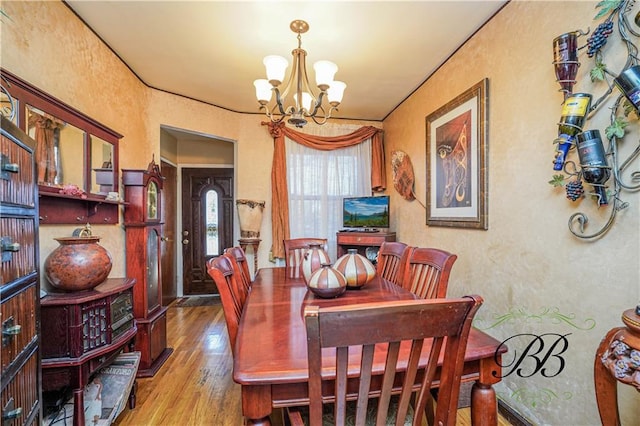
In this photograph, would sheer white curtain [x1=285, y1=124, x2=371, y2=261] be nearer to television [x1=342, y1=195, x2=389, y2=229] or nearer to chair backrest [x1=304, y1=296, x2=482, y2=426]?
television [x1=342, y1=195, x2=389, y2=229]

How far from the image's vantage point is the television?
357 cm

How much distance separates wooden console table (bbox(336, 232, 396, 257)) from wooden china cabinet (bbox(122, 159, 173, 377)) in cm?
207

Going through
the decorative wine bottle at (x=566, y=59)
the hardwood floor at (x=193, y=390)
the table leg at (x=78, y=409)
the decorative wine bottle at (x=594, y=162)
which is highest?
the decorative wine bottle at (x=566, y=59)

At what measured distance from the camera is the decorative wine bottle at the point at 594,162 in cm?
131

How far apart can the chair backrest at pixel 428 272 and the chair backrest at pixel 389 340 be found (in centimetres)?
77

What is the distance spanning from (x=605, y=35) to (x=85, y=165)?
3017mm

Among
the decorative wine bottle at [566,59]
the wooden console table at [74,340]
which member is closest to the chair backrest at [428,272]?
the decorative wine bottle at [566,59]

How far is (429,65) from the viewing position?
8.82 ft

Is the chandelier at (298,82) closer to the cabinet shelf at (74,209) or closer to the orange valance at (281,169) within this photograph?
the cabinet shelf at (74,209)

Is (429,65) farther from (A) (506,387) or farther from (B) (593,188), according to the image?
(A) (506,387)

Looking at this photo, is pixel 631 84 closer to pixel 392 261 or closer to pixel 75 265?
pixel 392 261

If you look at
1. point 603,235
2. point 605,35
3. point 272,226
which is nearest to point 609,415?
point 603,235

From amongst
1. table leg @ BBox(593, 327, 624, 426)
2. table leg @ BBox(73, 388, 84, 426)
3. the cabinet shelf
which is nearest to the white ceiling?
the cabinet shelf

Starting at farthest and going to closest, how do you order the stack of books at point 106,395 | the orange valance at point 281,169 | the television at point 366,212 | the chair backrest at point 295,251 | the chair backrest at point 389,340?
1. the orange valance at point 281,169
2. the television at point 366,212
3. the chair backrest at point 295,251
4. the stack of books at point 106,395
5. the chair backrest at point 389,340
